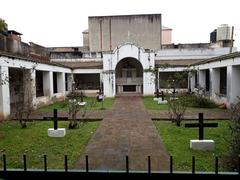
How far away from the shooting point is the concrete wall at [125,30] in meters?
38.8

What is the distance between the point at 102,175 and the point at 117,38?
1422 inches

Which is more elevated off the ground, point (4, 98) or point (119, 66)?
point (119, 66)

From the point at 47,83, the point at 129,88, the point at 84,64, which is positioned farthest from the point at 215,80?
the point at 84,64

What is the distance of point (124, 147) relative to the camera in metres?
8.99

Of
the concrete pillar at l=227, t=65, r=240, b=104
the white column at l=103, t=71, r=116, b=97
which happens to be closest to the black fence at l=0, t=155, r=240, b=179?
the concrete pillar at l=227, t=65, r=240, b=104

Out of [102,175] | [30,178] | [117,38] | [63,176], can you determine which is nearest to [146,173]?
[102,175]

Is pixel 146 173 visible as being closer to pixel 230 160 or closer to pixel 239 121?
pixel 230 160

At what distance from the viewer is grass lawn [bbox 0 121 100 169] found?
297 inches

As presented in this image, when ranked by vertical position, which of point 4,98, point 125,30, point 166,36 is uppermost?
point 166,36

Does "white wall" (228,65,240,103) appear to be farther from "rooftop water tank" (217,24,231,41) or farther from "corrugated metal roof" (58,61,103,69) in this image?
"rooftop water tank" (217,24,231,41)

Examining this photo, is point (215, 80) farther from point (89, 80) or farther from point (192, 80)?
point (89, 80)

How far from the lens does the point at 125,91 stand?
3325 cm

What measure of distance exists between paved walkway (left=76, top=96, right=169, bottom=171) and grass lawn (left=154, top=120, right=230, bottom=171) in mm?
298

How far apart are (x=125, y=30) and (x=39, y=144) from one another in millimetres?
31966
